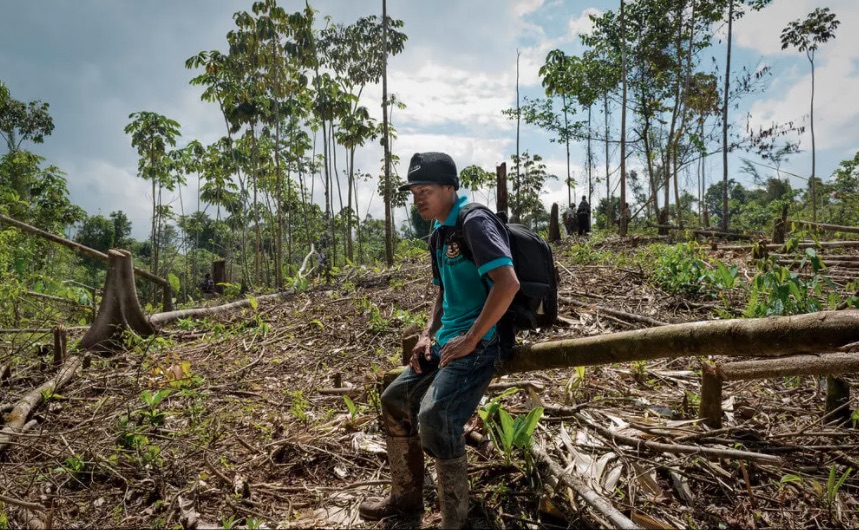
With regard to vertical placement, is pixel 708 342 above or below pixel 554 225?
below

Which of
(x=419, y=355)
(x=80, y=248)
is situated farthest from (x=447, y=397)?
(x=80, y=248)

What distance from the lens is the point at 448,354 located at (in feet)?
7.30

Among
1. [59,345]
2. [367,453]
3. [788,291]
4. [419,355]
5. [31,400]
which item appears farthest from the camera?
[59,345]

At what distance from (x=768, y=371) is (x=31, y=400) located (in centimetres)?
585

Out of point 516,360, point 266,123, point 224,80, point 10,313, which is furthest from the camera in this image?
point 266,123

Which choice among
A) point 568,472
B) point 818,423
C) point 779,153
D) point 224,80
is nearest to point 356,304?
point 568,472

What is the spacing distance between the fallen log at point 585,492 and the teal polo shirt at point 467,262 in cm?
89

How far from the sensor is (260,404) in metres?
4.57

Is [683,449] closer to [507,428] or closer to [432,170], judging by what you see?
[507,428]

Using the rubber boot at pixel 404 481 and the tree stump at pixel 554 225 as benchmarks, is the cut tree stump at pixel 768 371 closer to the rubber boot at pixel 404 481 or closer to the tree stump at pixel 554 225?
the rubber boot at pixel 404 481

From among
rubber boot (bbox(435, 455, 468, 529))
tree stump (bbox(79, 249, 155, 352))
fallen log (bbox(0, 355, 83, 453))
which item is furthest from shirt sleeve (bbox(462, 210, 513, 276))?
tree stump (bbox(79, 249, 155, 352))

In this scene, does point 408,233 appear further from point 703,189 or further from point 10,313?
point 10,313

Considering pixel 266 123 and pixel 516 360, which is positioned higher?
pixel 266 123

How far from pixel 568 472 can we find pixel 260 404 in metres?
3.08
